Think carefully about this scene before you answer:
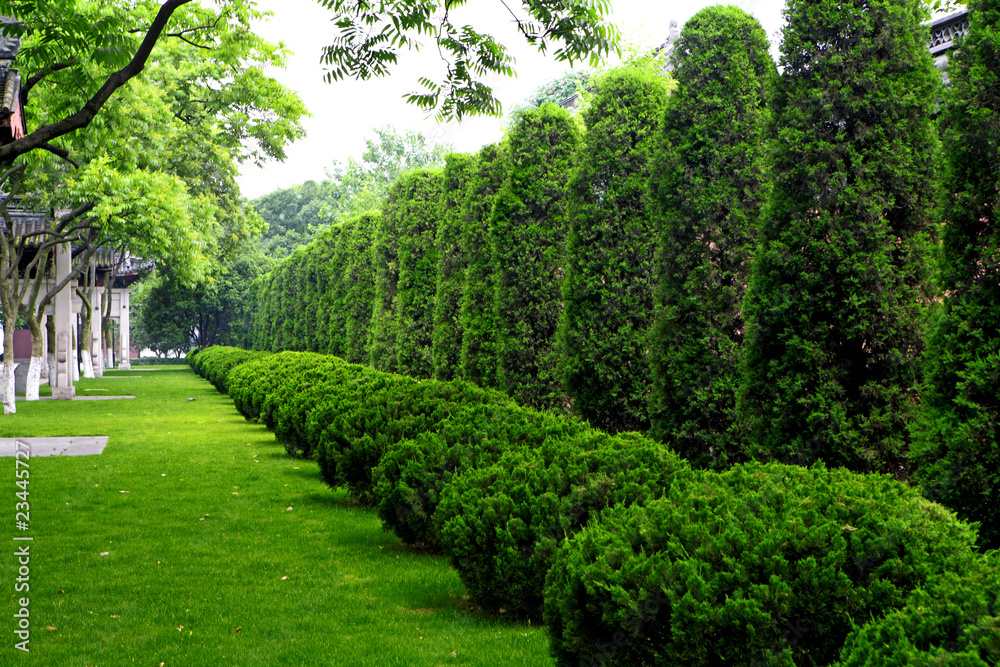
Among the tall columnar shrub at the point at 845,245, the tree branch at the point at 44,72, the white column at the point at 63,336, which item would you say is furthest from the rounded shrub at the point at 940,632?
the white column at the point at 63,336

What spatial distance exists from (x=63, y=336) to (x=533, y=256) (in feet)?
71.6

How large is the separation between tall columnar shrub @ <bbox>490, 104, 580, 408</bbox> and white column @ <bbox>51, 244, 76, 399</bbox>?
62.2 feet

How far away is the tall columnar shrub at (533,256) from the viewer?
1165 cm

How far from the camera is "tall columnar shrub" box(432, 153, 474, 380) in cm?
1405

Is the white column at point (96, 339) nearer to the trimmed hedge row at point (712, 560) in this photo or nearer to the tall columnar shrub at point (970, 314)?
the trimmed hedge row at point (712, 560)

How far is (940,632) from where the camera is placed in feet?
7.99

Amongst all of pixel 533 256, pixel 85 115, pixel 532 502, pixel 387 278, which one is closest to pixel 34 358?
pixel 387 278

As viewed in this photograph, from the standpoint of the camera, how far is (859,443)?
6090 millimetres

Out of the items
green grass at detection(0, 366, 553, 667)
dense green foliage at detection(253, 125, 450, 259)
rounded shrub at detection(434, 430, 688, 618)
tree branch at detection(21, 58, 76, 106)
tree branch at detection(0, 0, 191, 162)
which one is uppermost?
dense green foliage at detection(253, 125, 450, 259)

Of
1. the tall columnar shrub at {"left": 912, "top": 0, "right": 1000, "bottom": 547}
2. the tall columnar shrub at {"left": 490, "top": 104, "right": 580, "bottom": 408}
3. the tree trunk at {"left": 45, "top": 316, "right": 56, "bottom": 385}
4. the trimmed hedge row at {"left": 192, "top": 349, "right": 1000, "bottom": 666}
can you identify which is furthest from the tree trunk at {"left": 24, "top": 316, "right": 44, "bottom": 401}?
the tall columnar shrub at {"left": 912, "top": 0, "right": 1000, "bottom": 547}

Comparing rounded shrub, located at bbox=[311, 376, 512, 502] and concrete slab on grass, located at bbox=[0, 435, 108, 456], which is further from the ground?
rounded shrub, located at bbox=[311, 376, 512, 502]

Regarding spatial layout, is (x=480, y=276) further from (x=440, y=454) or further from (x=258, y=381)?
(x=440, y=454)

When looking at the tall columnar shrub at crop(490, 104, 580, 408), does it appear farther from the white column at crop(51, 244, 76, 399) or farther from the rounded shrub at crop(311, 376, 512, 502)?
the white column at crop(51, 244, 76, 399)

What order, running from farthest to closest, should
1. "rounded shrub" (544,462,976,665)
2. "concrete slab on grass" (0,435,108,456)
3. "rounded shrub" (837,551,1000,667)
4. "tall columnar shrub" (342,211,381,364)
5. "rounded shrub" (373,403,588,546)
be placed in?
"tall columnar shrub" (342,211,381,364) < "concrete slab on grass" (0,435,108,456) < "rounded shrub" (373,403,588,546) < "rounded shrub" (544,462,976,665) < "rounded shrub" (837,551,1000,667)
